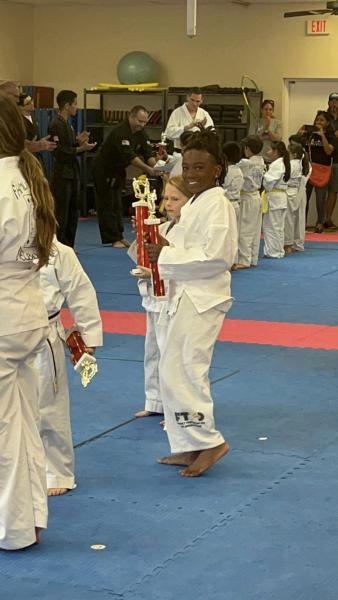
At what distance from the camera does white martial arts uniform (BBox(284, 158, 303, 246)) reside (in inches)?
569

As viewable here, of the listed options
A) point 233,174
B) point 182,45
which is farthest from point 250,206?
point 182,45

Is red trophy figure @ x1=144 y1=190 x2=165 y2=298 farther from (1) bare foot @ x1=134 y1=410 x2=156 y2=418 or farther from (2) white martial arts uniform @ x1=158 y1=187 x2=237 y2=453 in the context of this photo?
(1) bare foot @ x1=134 y1=410 x2=156 y2=418

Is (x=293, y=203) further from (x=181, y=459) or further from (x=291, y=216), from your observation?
(x=181, y=459)

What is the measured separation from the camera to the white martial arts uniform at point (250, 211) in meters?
13.1

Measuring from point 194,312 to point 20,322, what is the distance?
1.22 metres

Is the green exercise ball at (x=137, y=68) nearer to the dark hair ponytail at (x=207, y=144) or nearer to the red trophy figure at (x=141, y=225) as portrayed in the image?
the red trophy figure at (x=141, y=225)

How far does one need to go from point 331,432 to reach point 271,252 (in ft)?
27.3

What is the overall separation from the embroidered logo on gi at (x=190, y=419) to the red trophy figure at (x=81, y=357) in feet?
2.32

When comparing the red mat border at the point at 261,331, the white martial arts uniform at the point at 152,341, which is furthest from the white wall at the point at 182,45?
the white martial arts uniform at the point at 152,341

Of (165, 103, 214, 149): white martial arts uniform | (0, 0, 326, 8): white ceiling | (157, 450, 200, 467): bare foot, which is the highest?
(0, 0, 326, 8): white ceiling

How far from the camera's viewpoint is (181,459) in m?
5.49

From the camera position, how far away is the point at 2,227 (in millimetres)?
4031

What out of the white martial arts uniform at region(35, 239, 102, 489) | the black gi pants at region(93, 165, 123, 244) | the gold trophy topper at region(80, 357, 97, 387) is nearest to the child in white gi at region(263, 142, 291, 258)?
the black gi pants at region(93, 165, 123, 244)

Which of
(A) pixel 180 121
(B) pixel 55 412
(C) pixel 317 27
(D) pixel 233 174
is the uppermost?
(C) pixel 317 27
